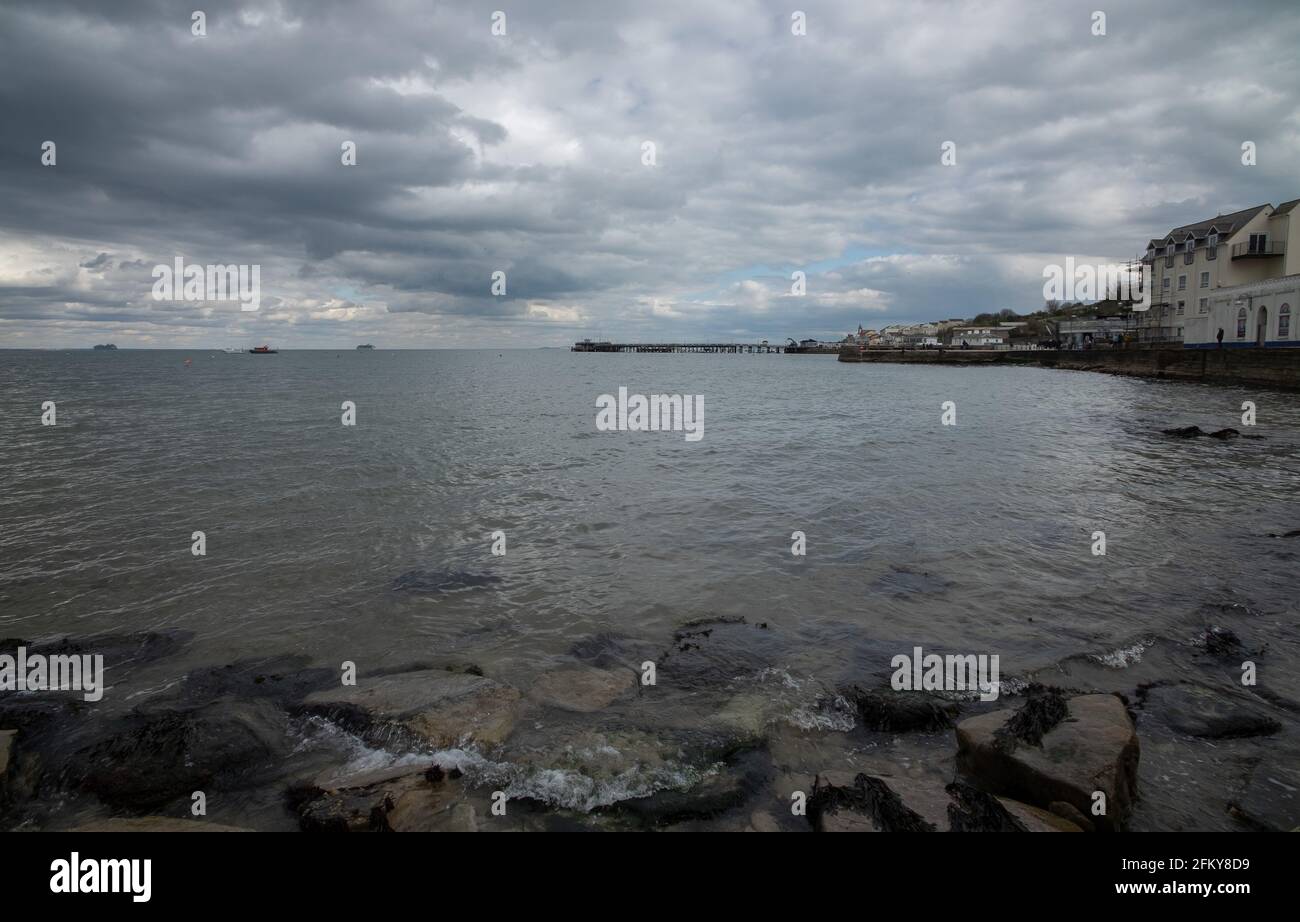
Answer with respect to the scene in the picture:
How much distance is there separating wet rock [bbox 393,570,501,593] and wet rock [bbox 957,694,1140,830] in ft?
33.1

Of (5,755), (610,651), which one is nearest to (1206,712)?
(610,651)

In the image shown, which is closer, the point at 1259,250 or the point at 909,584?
the point at 909,584

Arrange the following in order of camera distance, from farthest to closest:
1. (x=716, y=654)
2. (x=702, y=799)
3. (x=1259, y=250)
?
(x=1259, y=250) < (x=716, y=654) < (x=702, y=799)

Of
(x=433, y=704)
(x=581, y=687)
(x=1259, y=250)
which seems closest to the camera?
(x=433, y=704)

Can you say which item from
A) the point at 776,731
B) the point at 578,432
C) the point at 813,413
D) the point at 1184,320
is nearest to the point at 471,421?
the point at 578,432

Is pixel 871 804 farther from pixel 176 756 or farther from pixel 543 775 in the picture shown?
pixel 176 756

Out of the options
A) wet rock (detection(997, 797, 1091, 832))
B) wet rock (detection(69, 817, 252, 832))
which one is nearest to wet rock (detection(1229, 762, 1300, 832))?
wet rock (detection(997, 797, 1091, 832))

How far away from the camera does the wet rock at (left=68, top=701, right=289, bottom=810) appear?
23.6 feet

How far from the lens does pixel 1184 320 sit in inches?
3568

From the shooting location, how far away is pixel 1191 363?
226ft

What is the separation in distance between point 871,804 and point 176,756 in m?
7.86

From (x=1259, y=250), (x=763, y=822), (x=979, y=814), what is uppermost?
(x=1259, y=250)

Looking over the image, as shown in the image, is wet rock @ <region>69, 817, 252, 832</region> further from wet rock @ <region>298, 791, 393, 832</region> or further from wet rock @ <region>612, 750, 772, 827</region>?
wet rock @ <region>612, 750, 772, 827</region>

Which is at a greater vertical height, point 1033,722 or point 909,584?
point 1033,722
